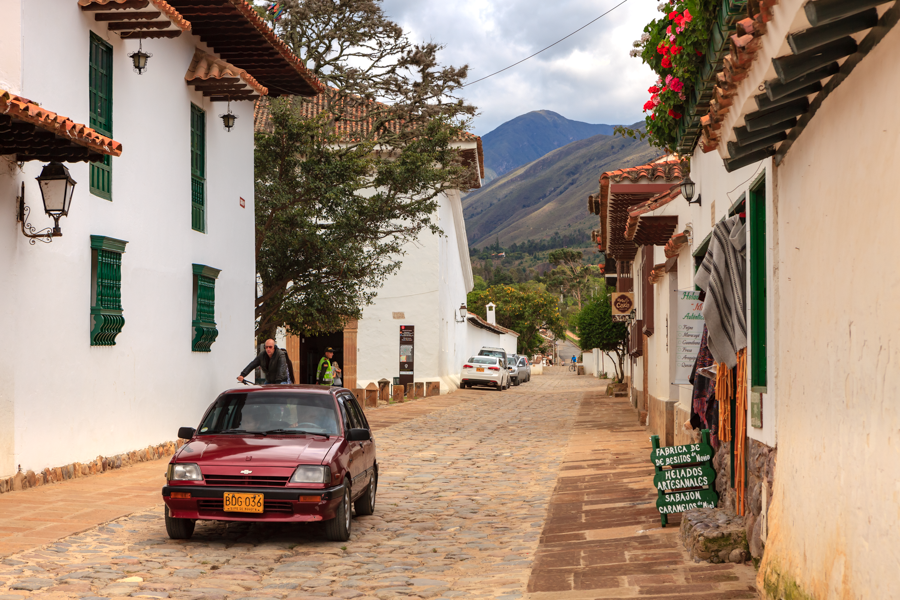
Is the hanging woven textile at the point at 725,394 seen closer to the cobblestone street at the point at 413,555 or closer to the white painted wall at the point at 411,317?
the cobblestone street at the point at 413,555

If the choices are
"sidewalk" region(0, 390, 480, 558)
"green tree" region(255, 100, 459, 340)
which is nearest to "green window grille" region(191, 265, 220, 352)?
"sidewalk" region(0, 390, 480, 558)

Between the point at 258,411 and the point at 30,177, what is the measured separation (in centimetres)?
415

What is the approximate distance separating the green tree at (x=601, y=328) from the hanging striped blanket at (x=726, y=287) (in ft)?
88.8

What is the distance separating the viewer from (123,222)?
12.9m

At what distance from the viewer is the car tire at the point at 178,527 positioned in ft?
26.3

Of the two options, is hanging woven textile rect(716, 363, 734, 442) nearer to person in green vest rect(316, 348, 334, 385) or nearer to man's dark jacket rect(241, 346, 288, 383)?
man's dark jacket rect(241, 346, 288, 383)

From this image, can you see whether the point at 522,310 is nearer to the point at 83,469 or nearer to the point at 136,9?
the point at 136,9

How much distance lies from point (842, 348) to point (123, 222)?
10686 mm

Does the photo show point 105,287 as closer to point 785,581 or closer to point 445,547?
point 445,547

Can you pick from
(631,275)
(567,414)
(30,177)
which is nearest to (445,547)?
(30,177)

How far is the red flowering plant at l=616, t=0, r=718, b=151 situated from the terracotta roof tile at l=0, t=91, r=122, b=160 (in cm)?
596

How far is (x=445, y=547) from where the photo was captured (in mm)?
8281

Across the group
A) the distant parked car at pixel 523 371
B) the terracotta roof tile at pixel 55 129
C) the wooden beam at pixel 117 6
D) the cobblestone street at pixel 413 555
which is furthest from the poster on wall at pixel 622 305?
the distant parked car at pixel 523 371

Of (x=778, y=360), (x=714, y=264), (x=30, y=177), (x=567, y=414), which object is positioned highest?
(x=30, y=177)
